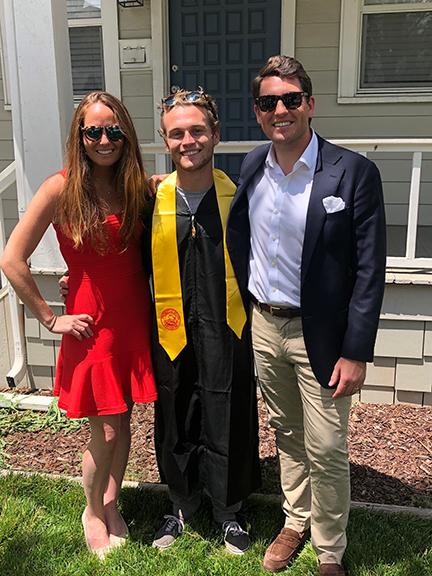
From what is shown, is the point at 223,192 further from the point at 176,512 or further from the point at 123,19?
the point at 123,19

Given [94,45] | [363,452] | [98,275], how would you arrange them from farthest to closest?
[94,45], [363,452], [98,275]

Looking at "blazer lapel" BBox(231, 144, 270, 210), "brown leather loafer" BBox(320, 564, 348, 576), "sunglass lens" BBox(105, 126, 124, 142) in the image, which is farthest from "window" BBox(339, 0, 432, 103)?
"brown leather loafer" BBox(320, 564, 348, 576)

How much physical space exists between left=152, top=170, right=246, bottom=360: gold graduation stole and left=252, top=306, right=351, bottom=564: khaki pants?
0.36ft

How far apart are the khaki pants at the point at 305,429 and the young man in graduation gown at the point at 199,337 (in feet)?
0.43

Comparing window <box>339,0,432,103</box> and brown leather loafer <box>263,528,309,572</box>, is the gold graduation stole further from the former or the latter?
window <box>339,0,432,103</box>

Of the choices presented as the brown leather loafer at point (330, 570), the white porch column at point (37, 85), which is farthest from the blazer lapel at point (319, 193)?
the white porch column at point (37, 85)

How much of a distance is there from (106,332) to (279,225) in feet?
2.74

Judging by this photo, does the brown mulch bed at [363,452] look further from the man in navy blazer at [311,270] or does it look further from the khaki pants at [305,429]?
the man in navy blazer at [311,270]

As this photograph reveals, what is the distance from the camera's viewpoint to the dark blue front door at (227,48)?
6.02m

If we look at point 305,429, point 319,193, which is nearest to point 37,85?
point 319,193

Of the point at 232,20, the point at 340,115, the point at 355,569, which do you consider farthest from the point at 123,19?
the point at 355,569

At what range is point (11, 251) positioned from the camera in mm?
2291

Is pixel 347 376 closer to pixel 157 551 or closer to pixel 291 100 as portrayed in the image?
pixel 291 100

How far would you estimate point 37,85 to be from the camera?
12.4ft
